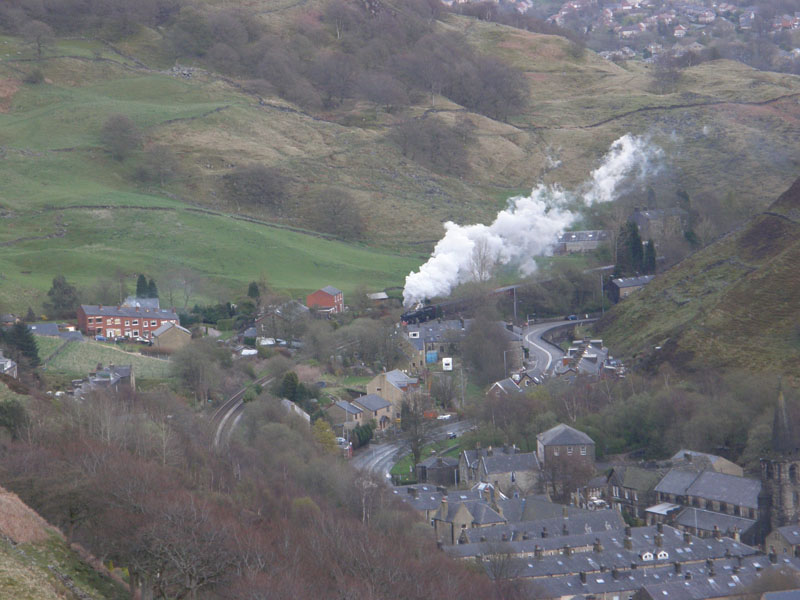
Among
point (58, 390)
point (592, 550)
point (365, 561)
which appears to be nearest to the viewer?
point (365, 561)

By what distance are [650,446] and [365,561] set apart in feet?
87.3

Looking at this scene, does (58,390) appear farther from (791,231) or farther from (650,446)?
(791,231)

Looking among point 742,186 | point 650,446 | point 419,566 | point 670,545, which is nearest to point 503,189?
point 742,186

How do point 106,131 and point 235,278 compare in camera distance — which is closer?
point 235,278

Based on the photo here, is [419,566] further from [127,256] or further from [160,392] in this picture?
[127,256]

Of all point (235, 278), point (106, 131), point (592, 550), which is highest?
point (106, 131)

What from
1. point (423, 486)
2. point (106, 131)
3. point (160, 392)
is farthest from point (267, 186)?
point (423, 486)

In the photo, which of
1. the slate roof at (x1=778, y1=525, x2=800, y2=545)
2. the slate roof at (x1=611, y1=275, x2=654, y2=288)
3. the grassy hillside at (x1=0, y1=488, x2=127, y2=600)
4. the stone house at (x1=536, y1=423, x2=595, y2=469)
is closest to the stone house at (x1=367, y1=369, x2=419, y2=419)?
the stone house at (x1=536, y1=423, x2=595, y2=469)

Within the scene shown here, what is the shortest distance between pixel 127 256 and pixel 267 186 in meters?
25.2

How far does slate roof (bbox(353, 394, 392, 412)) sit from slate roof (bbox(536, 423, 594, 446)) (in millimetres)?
11216

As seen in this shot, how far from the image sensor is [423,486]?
51.3 m

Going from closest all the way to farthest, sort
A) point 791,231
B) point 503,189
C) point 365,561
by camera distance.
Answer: point 365,561 → point 791,231 → point 503,189

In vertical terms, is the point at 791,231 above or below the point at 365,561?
above

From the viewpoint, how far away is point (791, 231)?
80125 millimetres
